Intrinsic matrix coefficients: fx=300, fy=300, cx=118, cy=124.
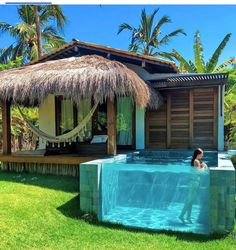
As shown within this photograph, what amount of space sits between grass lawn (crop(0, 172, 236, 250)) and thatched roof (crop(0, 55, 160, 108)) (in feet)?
9.47

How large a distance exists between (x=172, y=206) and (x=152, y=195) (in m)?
0.46

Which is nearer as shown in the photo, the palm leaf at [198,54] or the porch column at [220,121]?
the porch column at [220,121]

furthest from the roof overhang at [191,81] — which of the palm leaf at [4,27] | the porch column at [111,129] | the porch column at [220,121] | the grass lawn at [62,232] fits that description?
the palm leaf at [4,27]

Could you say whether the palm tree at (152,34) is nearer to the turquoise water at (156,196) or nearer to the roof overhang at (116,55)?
the roof overhang at (116,55)

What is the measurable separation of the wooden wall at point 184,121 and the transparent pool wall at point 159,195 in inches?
192

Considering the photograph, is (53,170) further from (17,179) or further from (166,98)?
(166,98)

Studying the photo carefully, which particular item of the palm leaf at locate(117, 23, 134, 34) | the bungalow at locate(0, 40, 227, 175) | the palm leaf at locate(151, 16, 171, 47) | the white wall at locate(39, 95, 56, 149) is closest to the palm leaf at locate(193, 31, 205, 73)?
the bungalow at locate(0, 40, 227, 175)

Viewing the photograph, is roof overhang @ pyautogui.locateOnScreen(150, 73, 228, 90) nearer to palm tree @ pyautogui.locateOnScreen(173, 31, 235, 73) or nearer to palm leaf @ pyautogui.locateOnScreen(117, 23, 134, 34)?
palm tree @ pyautogui.locateOnScreen(173, 31, 235, 73)

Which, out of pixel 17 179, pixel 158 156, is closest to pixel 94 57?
pixel 158 156

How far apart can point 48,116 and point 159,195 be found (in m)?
7.92

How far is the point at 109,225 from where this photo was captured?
6.02 m

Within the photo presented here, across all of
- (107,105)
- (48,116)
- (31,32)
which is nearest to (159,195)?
(107,105)

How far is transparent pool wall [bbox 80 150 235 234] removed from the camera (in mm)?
5402

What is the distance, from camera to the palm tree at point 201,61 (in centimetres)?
1583
